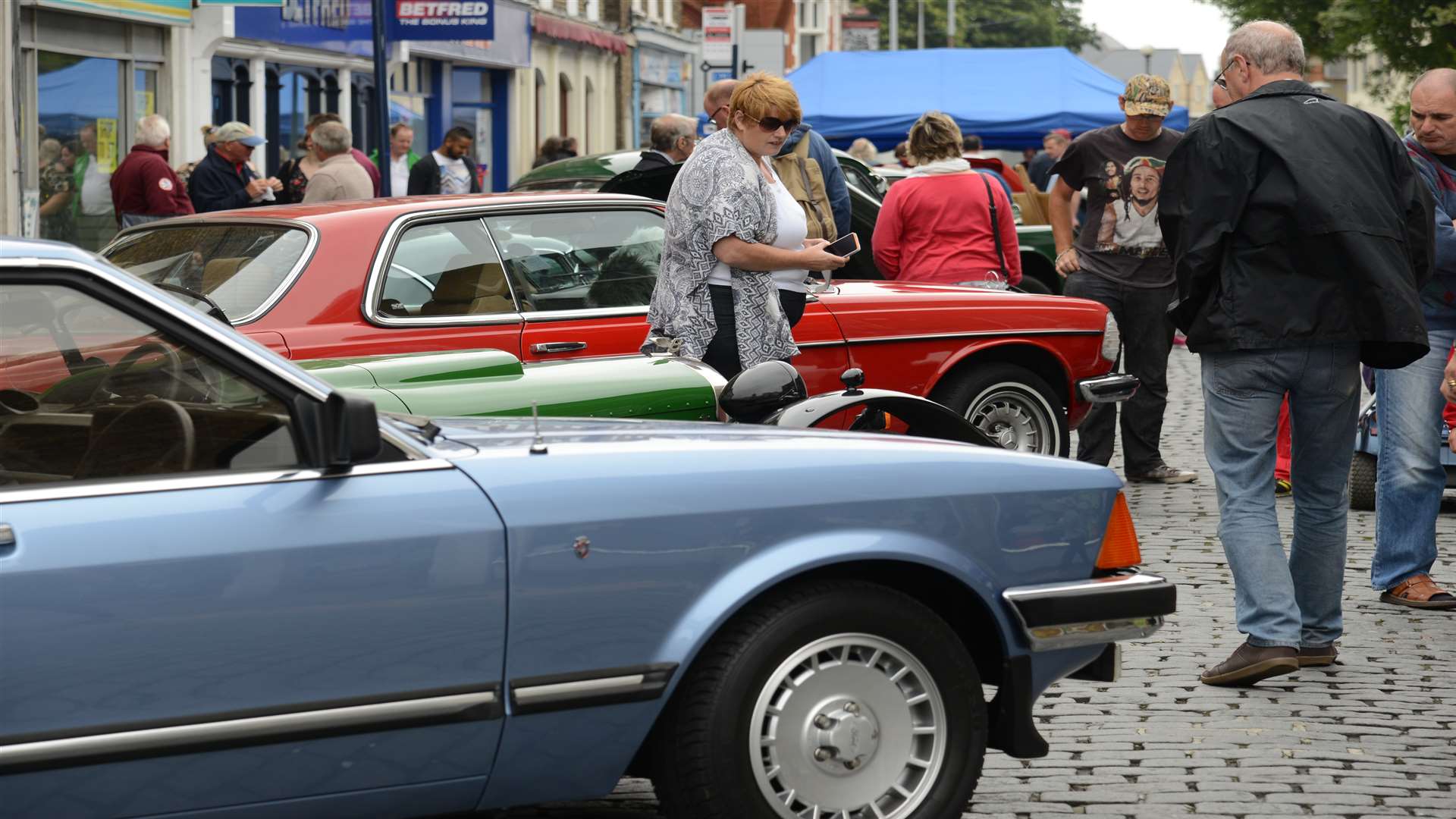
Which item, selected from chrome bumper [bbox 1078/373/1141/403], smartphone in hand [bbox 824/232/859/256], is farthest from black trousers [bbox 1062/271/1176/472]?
smartphone in hand [bbox 824/232/859/256]

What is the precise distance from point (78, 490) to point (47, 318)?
0.35 metres

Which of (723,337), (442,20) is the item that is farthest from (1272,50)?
(442,20)

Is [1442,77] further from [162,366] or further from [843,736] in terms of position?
[162,366]

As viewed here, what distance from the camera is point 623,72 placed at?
1699 inches

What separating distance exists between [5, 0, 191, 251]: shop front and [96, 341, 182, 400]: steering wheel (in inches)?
533

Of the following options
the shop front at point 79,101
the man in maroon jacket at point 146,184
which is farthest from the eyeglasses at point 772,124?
the shop front at point 79,101

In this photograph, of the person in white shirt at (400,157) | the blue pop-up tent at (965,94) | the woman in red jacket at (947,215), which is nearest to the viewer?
the woman in red jacket at (947,215)

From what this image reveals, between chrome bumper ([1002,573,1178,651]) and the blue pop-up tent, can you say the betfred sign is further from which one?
chrome bumper ([1002,573,1178,651])

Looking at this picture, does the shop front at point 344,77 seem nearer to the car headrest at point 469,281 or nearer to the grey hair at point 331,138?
the grey hair at point 331,138

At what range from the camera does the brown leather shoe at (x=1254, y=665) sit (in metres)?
5.75

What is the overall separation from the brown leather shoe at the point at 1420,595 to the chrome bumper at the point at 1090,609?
114 inches

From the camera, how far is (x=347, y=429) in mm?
3580

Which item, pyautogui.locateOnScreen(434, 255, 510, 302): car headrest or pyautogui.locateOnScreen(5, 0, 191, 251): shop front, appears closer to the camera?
pyautogui.locateOnScreen(434, 255, 510, 302): car headrest

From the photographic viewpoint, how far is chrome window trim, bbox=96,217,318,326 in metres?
6.92
